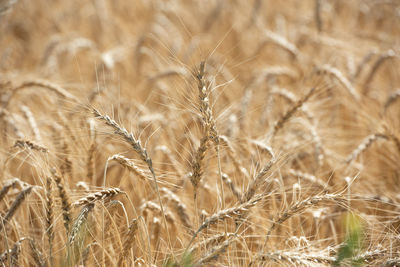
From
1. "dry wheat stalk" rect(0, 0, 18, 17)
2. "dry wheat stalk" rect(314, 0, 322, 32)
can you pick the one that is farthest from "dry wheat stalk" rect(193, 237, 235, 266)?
"dry wheat stalk" rect(314, 0, 322, 32)

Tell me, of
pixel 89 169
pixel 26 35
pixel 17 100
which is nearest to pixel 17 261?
pixel 89 169

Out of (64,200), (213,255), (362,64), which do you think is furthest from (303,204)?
(362,64)

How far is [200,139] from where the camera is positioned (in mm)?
1226

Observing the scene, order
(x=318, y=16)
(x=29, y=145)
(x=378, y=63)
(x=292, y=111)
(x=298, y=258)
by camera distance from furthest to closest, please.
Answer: (x=318, y=16) < (x=378, y=63) < (x=292, y=111) < (x=29, y=145) < (x=298, y=258)

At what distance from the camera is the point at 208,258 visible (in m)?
1.12

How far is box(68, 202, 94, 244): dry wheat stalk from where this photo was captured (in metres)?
1.17

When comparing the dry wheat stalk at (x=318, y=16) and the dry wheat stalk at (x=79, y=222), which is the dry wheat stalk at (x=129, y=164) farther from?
the dry wheat stalk at (x=318, y=16)

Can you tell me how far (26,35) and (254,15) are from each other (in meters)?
2.70

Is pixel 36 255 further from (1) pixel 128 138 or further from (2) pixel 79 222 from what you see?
(1) pixel 128 138

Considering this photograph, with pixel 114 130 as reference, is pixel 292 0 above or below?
above

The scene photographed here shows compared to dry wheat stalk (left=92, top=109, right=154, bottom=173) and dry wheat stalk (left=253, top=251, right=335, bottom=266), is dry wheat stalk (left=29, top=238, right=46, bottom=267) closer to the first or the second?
dry wheat stalk (left=92, top=109, right=154, bottom=173)

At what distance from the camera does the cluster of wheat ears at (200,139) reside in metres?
1.26

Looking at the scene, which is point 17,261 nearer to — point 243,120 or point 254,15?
point 243,120

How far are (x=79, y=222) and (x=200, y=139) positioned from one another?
0.45 meters
